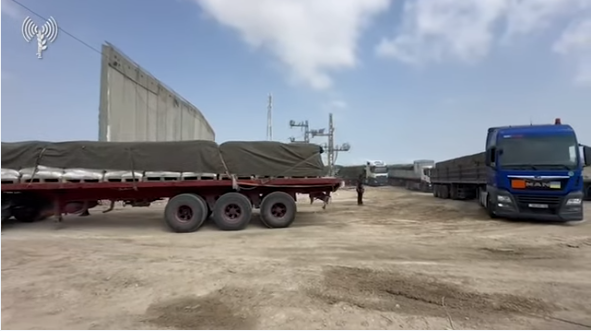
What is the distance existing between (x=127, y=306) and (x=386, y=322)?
302cm

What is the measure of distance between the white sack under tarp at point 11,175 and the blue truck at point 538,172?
14117 millimetres

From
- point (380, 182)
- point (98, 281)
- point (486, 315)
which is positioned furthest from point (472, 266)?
point (380, 182)

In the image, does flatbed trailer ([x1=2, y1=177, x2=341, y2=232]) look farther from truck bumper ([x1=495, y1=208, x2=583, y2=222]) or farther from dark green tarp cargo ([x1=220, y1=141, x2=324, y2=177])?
truck bumper ([x1=495, y1=208, x2=583, y2=222])

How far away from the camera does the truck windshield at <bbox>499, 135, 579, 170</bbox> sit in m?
11.4

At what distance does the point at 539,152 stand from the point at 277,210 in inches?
323

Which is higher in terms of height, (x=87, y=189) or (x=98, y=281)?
(x=87, y=189)

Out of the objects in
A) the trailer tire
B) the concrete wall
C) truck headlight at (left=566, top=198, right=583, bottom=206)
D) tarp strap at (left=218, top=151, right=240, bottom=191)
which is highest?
the concrete wall

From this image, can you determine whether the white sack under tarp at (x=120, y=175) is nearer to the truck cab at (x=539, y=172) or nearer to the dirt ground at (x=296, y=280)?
the dirt ground at (x=296, y=280)

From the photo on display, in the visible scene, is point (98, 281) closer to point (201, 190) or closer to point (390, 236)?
point (201, 190)

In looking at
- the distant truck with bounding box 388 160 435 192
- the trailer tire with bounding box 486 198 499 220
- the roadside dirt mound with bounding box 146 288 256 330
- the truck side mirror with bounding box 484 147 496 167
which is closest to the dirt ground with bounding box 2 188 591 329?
the roadside dirt mound with bounding box 146 288 256 330

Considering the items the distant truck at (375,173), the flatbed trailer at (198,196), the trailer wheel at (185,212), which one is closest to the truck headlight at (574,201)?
the flatbed trailer at (198,196)

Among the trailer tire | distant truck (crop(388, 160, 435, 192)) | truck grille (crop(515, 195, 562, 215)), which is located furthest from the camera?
distant truck (crop(388, 160, 435, 192))

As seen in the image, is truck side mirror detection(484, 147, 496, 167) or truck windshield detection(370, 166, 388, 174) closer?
truck side mirror detection(484, 147, 496, 167)

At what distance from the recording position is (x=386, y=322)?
13.3 ft
